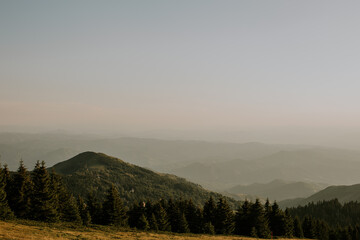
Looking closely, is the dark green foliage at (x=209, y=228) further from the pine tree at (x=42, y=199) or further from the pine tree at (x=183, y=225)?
the pine tree at (x=42, y=199)

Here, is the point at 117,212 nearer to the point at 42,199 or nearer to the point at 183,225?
the point at 183,225

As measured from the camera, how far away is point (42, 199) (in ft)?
156

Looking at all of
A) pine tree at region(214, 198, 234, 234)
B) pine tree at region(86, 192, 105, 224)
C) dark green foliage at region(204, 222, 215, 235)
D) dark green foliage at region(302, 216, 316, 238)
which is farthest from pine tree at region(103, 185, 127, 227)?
dark green foliage at region(302, 216, 316, 238)

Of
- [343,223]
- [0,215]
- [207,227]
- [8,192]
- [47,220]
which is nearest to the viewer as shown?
[0,215]

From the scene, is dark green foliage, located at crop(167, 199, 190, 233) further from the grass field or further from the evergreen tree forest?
the grass field

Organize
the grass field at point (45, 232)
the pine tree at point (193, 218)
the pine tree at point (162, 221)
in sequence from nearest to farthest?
the grass field at point (45, 232) → the pine tree at point (162, 221) → the pine tree at point (193, 218)

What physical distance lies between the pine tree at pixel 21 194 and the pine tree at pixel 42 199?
1551 millimetres

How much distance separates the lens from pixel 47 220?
154 ft

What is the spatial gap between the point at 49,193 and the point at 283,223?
6349 cm

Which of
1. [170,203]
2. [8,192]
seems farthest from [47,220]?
[170,203]

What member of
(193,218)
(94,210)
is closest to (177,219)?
(193,218)

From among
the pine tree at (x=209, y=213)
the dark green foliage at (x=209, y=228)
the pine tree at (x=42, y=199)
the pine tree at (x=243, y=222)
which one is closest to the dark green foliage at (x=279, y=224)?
the pine tree at (x=243, y=222)

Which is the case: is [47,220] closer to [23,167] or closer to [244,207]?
[23,167]

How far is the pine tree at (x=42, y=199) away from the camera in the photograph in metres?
46.9
